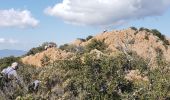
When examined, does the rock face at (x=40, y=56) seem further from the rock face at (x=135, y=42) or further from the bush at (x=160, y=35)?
the bush at (x=160, y=35)

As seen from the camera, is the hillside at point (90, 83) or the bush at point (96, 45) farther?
the bush at point (96, 45)

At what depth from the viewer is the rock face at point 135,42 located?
80.7 metres

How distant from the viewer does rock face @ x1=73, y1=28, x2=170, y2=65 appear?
8068cm

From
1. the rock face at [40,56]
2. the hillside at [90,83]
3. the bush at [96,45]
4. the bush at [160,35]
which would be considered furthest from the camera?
the bush at [160,35]

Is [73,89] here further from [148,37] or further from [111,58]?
[148,37]

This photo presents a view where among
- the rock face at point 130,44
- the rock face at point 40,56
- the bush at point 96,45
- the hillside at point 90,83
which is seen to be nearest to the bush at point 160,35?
the rock face at point 130,44

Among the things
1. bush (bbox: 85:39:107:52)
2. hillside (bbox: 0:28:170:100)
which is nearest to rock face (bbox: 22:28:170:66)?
bush (bbox: 85:39:107:52)

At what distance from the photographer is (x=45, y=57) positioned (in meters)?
72.9

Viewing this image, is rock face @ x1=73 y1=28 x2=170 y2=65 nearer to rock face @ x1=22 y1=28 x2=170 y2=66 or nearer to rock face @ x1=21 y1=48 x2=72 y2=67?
rock face @ x1=22 y1=28 x2=170 y2=66

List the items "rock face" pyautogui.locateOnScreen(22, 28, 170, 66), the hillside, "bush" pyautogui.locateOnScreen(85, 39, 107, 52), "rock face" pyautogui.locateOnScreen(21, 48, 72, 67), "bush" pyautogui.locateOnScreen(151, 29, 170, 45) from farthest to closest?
"bush" pyautogui.locateOnScreen(151, 29, 170, 45), "bush" pyautogui.locateOnScreen(85, 39, 107, 52), "rock face" pyautogui.locateOnScreen(22, 28, 170, 66), "rock face" pyautogui.locateOnScreen(21, 48, 72, 67), the hillside

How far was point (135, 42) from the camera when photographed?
84562mm

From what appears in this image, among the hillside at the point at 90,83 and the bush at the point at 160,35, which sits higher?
the bush at the point at 160,35

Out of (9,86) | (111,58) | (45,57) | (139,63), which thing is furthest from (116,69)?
(45,57)

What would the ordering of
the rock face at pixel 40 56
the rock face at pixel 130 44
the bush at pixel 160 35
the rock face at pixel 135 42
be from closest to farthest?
1. the rock face at pixel 40 56
2. the rock face at pixel 130 44
3. the rock face at pixel 135 42
4. the bush at pixel 160 35
